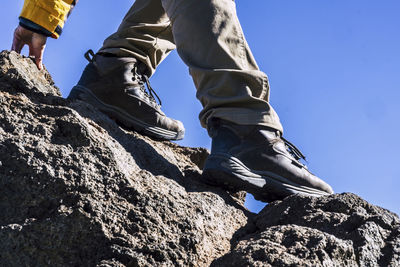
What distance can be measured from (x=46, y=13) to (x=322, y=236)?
3.05 m

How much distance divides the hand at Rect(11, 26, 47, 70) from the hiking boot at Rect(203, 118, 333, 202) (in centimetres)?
197

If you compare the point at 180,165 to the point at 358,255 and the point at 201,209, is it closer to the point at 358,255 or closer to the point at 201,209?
the point at 201,209

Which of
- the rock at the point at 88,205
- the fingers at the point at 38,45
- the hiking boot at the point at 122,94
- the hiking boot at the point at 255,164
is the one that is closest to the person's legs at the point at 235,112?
the hiking boot at the point at 255,164

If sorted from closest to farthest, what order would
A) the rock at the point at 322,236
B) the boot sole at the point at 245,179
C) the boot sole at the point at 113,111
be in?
1. the rock at the point at 322,236
2. the boot sole at the point at 245,179
3. the boot sole at the point at 113,111

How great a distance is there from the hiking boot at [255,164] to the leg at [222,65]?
7 centimetres

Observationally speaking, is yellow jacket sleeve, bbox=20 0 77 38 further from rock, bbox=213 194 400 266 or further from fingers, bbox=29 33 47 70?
rock, bbox=213 194 400 266

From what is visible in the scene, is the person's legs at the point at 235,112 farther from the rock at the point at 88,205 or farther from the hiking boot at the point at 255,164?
the rock at the point at 88,205

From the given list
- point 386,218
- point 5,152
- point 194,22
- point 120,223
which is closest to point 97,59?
point 194,22

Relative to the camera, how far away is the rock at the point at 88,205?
6.15ft

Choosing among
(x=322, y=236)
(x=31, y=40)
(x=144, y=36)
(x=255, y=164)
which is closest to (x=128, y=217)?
(x=322, y=236)

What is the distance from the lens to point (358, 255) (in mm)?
1931

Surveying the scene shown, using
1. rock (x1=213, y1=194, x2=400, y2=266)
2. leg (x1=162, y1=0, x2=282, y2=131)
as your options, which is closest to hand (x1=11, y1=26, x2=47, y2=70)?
leg (x1=162, y1=0, x2=282, y2=131)

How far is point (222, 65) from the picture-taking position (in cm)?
269

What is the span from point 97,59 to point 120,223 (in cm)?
163
